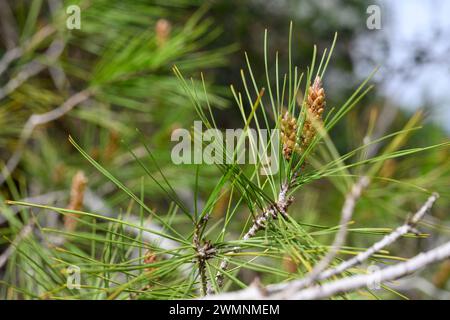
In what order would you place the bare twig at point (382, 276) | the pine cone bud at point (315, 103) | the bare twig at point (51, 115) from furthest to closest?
the bare twig at point (51, 115) → the pine cone bud at point (315, 103) → the bare twig at point (382, 276)

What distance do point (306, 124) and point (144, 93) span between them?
672 mm

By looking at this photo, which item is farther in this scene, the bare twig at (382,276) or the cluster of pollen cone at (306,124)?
the cluster of pollen cone at (306,124)

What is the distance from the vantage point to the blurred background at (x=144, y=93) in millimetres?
1086

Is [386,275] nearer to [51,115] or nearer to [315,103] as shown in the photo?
[315,103]

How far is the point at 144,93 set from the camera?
3.60ft

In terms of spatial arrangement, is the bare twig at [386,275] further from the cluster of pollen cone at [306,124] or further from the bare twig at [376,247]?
the cluster of pollen cone at [306,124]

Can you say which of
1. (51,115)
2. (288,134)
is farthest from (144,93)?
(288,134)

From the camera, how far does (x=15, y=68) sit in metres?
1.16

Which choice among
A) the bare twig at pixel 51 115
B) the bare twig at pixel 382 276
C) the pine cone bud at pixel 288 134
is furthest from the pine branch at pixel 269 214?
the bare twig at pixel 51 115

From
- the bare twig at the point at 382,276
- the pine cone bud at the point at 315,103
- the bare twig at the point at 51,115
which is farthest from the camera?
the bare twig at the point at 51,115

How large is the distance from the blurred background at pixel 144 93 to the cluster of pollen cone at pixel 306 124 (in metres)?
0.14

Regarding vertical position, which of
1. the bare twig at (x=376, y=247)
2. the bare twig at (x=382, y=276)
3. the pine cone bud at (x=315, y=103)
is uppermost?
the pine cone bud at (x=315, y=103)

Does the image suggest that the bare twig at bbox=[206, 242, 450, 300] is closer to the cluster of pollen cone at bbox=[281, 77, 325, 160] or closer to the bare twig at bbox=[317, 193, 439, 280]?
the bare twig at bbox=[317, 193, 439, 280]

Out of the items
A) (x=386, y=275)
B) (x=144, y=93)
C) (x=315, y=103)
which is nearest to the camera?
(x=386, y=275)
